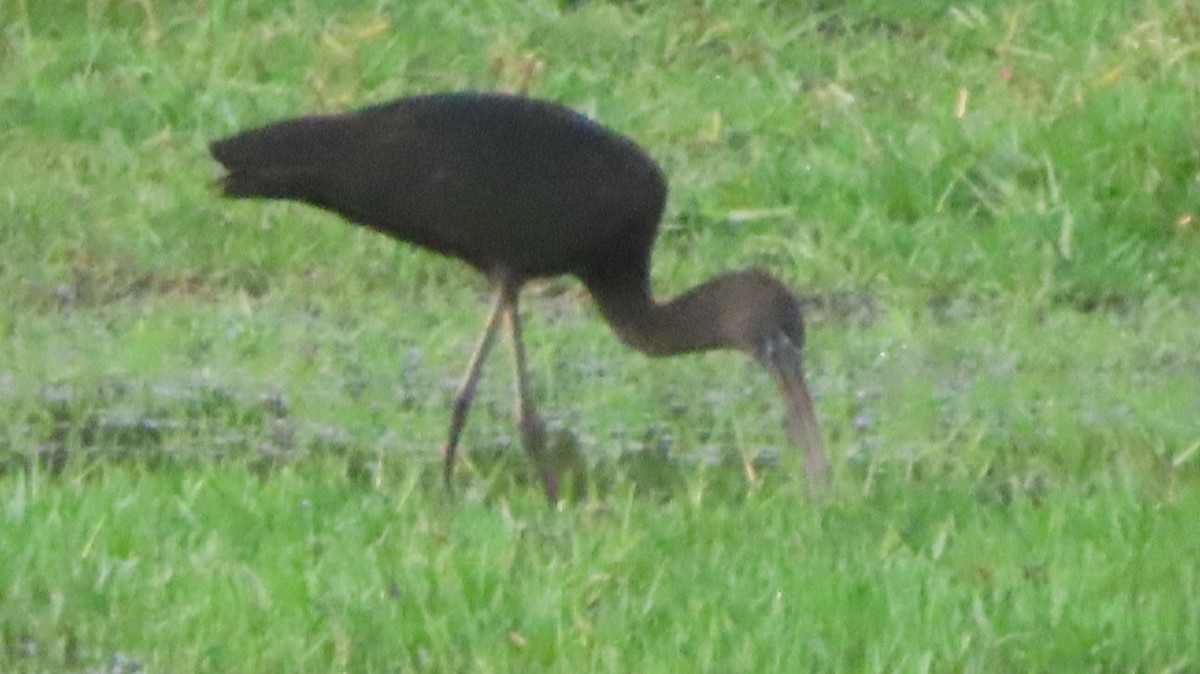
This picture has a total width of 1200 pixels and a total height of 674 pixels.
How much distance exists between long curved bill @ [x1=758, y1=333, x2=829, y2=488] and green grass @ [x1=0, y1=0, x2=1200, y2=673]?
8 cm

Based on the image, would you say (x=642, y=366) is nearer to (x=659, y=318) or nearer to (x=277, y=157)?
(x=659, y=318)

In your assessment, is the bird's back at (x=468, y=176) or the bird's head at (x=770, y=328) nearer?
the bird's head at (x=770, y=328)

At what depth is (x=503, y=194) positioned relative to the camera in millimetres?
5527

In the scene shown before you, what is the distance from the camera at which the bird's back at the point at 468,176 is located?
5535 mm

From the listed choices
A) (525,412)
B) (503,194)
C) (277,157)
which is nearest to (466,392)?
(525,412)

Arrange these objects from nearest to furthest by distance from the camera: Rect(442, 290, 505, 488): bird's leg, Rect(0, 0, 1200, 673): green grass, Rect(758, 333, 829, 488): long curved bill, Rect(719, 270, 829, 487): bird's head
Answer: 1. Rect(0, 0, 1200, 673): green grass
2. Rect(758, 333, 829, 488): long curved bill
3. Rect(442, 290, 505, 488): bird's leg
4. Rect(719, 270, 829, 487): bird's head

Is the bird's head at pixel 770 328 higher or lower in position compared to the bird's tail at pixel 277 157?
lower

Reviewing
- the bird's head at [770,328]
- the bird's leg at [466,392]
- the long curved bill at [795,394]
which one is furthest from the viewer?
the bird's head at [770,328]

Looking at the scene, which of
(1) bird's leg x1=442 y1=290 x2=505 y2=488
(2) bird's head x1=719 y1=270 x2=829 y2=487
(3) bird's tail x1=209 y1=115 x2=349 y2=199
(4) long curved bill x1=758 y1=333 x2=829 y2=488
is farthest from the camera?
(3) bird's tail x1=209 y1=115 x2=349 y2=199

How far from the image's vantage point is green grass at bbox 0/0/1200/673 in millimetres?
3928

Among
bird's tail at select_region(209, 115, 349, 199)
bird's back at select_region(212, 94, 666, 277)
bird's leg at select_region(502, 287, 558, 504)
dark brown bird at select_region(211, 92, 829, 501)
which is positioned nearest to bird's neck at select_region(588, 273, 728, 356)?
dark brown bird at select_region(211, 92, 829, 501)

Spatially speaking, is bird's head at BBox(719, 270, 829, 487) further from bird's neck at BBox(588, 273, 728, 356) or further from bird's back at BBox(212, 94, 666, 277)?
bird's back at BBox(212, 94, 666, 277)

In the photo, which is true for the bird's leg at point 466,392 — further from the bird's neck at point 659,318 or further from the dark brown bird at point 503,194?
the bird's neck at point 659,318

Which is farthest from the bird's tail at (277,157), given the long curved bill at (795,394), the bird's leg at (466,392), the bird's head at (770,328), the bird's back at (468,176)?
the long curved bill at (795,394)
